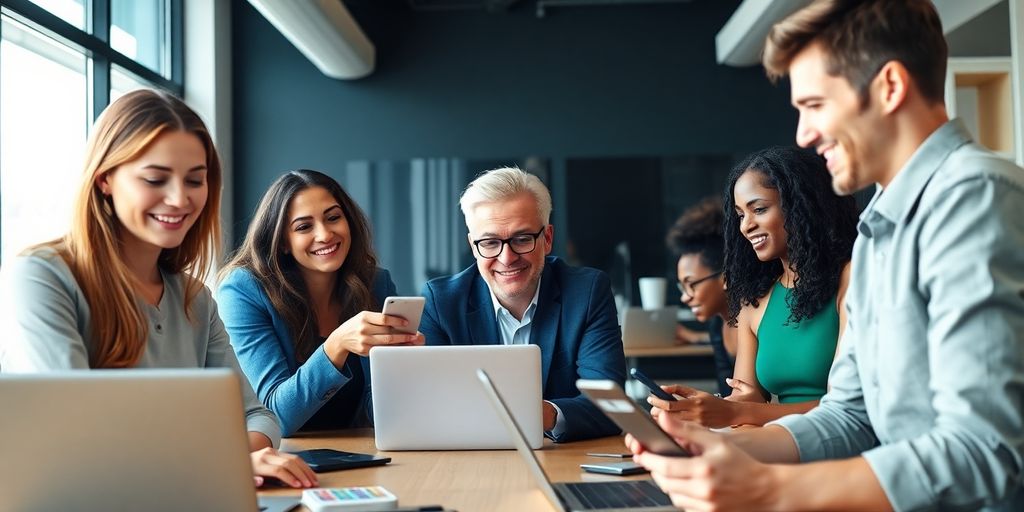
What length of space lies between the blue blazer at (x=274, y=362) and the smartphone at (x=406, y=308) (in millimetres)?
242

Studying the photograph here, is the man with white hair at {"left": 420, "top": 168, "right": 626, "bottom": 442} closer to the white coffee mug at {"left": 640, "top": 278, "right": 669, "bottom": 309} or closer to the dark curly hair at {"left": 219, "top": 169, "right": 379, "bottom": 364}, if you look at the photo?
the dark curly hair at {"left": 219, "top": 169, "right": 379, "bottom": 364}

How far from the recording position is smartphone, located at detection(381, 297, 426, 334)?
2299mm

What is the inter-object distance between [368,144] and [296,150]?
498 mm

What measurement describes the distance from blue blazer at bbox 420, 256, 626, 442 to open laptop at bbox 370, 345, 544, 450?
1.69 ft

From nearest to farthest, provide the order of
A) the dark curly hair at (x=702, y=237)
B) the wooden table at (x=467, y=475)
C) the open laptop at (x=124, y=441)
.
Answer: the open laptop at (x=124, y=441) < the wooden table at (x=467, y=475) < the dark curly hair at (x=702, y=237)

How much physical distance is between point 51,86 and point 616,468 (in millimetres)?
3829

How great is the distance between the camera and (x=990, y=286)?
49.1 inches

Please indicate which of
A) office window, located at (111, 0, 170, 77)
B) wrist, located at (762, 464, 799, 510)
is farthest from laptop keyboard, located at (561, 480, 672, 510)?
office window, located at (111, 0, 170, 77)

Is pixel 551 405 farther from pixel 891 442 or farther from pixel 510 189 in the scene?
pixel 891 442

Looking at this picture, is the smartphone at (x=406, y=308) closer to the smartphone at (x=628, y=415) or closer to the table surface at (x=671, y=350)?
the smartphone at (x=628, y=415)

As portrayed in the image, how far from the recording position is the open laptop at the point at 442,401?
217 centimetres

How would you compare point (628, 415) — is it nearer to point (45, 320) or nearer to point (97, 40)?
Answer: point (45, 320)

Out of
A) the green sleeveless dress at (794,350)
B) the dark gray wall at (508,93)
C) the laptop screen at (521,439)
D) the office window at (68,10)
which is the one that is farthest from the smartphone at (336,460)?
the dark gray wall at (508,93)

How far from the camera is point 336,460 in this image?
204 centimetres
